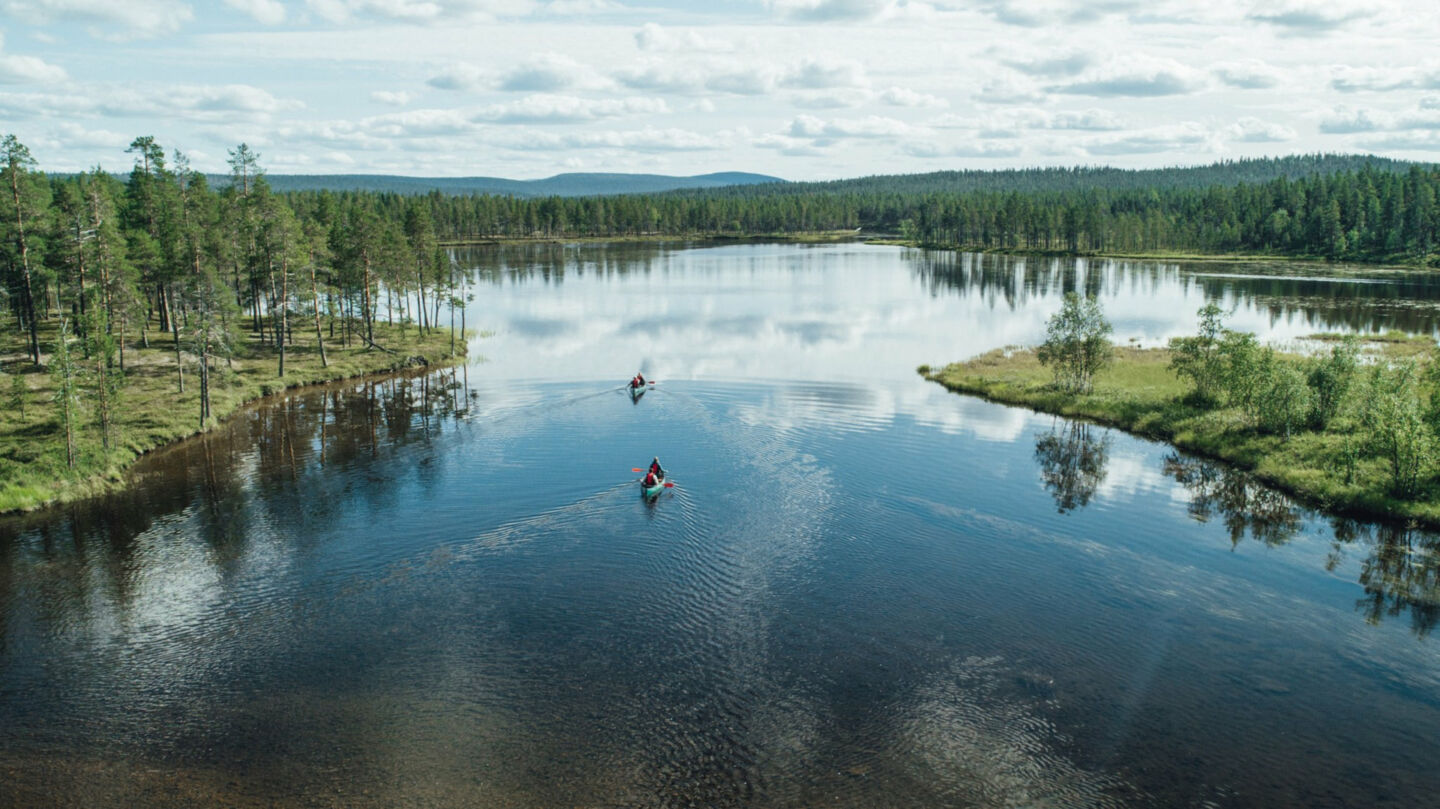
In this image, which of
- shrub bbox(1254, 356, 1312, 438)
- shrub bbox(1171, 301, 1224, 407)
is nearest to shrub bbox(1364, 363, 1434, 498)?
shrub bbox(1254, 356, 1312, 438)

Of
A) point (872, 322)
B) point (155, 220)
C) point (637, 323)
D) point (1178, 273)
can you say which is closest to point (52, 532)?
point (155, 220)

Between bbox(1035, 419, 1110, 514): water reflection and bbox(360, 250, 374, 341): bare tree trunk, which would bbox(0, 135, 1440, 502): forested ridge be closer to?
bbox(360, 250, 374, 341): bare tree trunk

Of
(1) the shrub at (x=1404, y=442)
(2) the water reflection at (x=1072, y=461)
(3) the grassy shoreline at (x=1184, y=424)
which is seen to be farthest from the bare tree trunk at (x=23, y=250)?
(1) the shrub at (x=1404, y=442)

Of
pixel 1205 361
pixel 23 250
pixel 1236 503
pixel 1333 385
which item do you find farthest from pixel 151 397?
pixel 1333 385

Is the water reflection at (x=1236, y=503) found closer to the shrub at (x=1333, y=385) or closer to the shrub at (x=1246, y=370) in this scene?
the shrub at (x=1246, y=370)

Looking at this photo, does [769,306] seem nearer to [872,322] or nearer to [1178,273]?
[872,322]

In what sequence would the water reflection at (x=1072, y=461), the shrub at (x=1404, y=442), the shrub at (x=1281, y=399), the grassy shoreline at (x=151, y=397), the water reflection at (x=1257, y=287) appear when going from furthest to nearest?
1. the water reflection at (x=1257, y=287)
2. the shrub at (x=1281, y=399)
3. the water reflection at (x=1072, y=461)
4. the grassy shoreline at (x=151, y=397)
5. the shrub at (x=1404, y=442)
